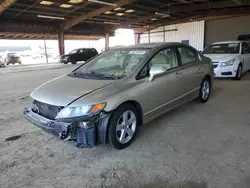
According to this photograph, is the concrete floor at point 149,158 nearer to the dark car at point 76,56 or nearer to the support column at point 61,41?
the dark car at point 76,56

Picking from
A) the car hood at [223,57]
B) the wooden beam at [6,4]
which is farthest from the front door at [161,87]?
the wooden beam at [6,4]

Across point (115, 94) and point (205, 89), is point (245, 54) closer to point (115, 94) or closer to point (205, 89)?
point (205, 89)

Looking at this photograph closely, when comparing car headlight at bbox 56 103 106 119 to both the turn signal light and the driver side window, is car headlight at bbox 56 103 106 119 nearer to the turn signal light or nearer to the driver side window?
the turn signal light

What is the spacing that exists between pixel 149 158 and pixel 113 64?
156 cm

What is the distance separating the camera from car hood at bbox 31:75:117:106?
2.38m

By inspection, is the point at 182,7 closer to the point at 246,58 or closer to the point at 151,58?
the point at 246,58

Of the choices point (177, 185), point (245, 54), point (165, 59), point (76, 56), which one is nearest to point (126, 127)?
point (177, 185)

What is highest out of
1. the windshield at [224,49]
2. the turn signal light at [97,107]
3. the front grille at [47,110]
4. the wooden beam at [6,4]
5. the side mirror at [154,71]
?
the wooden beam at [6,4]

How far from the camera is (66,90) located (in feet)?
8.39

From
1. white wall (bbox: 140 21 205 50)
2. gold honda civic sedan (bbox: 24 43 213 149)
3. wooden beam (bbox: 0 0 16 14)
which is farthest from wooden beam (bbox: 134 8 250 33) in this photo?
gold honda civic sedan (bbox: 24 43 213 149)

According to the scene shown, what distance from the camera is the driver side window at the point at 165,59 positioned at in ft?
10.1

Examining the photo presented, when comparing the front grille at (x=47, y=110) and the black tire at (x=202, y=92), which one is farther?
the black tire at (x=202, y=92)

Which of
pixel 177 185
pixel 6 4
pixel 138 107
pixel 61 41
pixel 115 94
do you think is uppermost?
pixel 6 4

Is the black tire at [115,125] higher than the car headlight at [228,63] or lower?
lower
